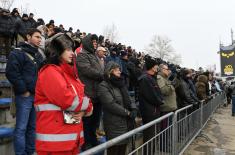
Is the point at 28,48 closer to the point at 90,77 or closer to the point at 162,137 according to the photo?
the point at 90,77

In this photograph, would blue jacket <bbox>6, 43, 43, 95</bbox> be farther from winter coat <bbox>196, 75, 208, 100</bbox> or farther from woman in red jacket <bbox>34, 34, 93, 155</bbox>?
winter coat <bbox>196, 75, 208, 100</bbox>

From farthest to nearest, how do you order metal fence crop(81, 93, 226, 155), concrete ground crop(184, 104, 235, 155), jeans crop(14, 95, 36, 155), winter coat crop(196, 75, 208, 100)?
winter coat crop(196, 75, 208, 100) < concrete ground crop(184, 104, 235, 155) < jeans crop(14, 95, 36, 155) < metal fence crop(81, 93, 226, 155)

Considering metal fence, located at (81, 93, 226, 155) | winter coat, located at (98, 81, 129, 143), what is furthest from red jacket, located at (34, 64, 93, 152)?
winter coat, located at (98, 81, 129, 143)

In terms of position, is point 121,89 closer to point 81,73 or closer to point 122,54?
point 81,73

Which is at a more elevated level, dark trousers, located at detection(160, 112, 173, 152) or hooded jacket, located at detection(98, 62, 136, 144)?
hooded jacket, located at detection(98, 62, 136, 144)

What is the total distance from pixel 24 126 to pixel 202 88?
752 cm

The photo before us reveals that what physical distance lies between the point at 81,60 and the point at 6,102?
1.59 metres

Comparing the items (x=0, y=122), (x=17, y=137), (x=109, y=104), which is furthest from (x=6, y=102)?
(x=109, y=104)

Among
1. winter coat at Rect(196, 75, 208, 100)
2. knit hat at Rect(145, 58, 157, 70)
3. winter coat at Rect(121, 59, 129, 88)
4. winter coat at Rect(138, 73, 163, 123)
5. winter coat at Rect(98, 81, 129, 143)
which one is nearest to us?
winter coat at Rect(98, 81, 129, 143)

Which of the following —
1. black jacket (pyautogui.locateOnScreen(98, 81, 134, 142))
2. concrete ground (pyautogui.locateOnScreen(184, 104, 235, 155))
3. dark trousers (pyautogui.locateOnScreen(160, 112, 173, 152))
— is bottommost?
concrete ground (pyautogui.locateOnScreen(184, 104, 235, 155))

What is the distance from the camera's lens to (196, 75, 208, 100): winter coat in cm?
1103

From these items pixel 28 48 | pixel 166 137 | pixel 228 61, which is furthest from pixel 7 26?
pixel 228 61

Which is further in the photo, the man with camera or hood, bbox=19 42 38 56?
A: the man with camera

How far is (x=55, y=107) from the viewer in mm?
3242
